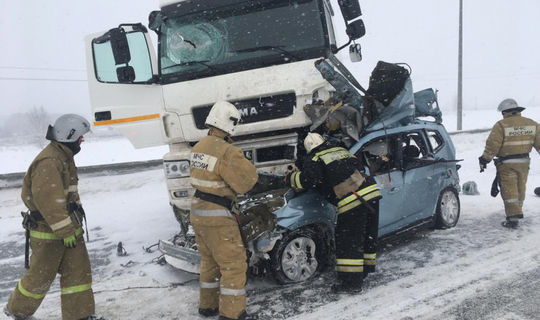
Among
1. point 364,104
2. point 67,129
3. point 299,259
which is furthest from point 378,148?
point 67,129

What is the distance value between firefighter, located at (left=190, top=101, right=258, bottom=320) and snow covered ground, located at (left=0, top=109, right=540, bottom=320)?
13.8 inches

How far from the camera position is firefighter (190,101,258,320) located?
337cm

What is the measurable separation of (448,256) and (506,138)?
7.24 ft

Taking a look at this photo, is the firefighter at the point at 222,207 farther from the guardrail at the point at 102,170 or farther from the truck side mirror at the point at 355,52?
the guardrail at the point at 102,170

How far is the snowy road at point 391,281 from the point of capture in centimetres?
351

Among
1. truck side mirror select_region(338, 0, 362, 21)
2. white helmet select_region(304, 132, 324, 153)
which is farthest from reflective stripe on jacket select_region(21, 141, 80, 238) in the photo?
truck side mirror select_region(338, 0, 362, 21)

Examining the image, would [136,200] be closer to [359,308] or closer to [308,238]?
[308,238]

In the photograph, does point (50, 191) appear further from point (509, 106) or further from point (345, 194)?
point (509, 106)

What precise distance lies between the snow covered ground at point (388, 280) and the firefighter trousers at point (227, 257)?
327mm

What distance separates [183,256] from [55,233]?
3.89ft

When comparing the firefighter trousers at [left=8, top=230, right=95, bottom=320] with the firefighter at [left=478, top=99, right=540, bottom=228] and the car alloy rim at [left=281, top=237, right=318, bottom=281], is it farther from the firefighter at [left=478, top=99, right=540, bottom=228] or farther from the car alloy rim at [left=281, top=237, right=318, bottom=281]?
the firefighter at [left=478, top=99, right=540, bottom=228]

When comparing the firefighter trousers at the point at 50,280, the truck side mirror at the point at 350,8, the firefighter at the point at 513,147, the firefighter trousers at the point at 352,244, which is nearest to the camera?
the firefighter trousers at the point at 50,280

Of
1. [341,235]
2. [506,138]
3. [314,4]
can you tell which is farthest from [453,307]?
[314,4]

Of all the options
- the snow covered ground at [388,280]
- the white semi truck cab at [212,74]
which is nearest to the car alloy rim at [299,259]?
the snow covered ground at [388,280]
